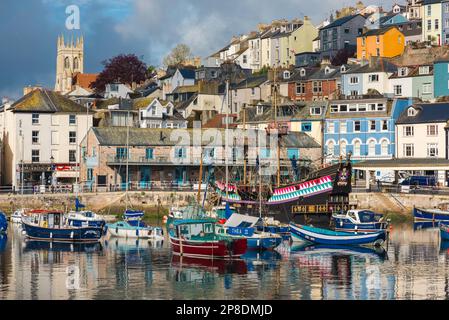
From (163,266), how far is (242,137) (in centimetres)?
4109

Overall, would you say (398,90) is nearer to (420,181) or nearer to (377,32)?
(377,32)

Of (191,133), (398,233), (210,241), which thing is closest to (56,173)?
(191,133)

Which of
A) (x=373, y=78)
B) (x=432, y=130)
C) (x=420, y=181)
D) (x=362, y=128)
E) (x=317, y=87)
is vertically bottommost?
(x=420, y=181)

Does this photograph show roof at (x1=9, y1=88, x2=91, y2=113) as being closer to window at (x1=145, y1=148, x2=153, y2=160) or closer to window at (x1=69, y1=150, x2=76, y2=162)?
window at (x1=69, y1=150, x2=76, y2=162)

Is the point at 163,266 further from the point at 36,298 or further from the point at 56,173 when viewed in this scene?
the point at 56,173

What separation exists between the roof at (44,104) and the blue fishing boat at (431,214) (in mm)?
36677

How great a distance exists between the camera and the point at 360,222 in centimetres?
6750

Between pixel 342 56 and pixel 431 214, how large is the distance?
55.3 metres

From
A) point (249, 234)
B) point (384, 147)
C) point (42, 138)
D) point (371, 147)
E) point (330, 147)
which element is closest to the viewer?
point (249, 234)

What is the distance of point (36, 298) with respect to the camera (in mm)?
43125

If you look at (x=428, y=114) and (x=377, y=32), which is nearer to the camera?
(x=428, y=114)

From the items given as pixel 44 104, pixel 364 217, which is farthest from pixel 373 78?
pixel 364 217

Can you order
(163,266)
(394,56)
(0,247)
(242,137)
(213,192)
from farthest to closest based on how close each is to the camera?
(394,56), (242,137), (213,192), (0,247), (163,266)

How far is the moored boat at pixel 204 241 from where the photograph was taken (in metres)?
55.4
